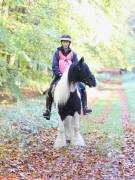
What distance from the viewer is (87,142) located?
10953 mm

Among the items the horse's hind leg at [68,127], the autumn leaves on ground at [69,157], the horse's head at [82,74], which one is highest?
the horse's head at [82,74]

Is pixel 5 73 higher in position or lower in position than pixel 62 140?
higher

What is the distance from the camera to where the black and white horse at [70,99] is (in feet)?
31.8

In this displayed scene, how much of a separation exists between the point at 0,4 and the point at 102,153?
23.1ft

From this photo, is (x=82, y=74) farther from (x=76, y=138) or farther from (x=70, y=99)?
(x=76, y=138)

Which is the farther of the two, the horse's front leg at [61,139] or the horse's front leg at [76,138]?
the horse's front leg at [76,138]

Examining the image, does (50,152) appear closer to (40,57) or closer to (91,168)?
(91,168)

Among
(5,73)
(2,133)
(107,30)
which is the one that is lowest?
(2,133)

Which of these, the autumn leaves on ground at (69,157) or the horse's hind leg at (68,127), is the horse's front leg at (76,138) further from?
the autumn leaves on ground at (69,157)

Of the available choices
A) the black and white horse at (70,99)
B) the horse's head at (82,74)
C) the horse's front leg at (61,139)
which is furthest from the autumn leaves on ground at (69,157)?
the horse's head at (82,74)

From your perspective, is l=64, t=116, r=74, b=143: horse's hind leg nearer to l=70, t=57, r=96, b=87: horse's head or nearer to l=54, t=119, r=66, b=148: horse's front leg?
l=54, t=119, r=66, b=148: horse's front leg

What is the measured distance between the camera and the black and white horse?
31.8 feet

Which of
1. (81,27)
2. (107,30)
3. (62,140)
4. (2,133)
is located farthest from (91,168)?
(107,30)

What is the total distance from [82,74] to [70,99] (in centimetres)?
74
